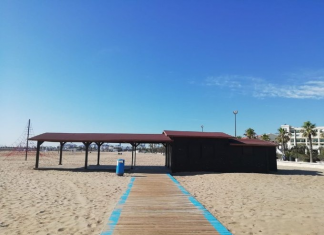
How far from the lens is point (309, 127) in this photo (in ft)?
153

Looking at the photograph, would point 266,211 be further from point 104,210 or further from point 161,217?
point 104,210

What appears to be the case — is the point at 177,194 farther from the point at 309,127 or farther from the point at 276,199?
the point at 309,127

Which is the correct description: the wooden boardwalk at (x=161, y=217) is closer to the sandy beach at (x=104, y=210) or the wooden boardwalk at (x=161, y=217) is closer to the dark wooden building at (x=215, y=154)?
the sandy beach at (x=104, y=210)

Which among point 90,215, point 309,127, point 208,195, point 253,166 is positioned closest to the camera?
point 90,215

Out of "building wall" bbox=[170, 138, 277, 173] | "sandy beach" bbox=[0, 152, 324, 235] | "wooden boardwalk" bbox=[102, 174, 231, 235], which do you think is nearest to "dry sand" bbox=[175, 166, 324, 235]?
"sandy beach" bbox=[0, 152, 324, 235]

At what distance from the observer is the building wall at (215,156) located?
2042 centimetres

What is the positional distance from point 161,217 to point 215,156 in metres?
14.9

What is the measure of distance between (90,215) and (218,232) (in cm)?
379

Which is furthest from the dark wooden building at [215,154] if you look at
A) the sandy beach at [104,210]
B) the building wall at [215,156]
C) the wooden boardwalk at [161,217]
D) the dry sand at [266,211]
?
the wooden boardwalk at [161,217]

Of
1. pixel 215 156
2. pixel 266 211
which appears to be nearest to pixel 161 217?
pixel 266 211

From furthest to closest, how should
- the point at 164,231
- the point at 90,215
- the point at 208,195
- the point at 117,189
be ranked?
the point at 117,189 < the point at 208,195 < the point at 90,215 < the point at 164,231

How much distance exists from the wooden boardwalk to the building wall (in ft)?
35.0

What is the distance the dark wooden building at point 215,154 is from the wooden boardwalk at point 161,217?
10674 mm

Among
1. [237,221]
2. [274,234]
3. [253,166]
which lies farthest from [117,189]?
[253,166]
